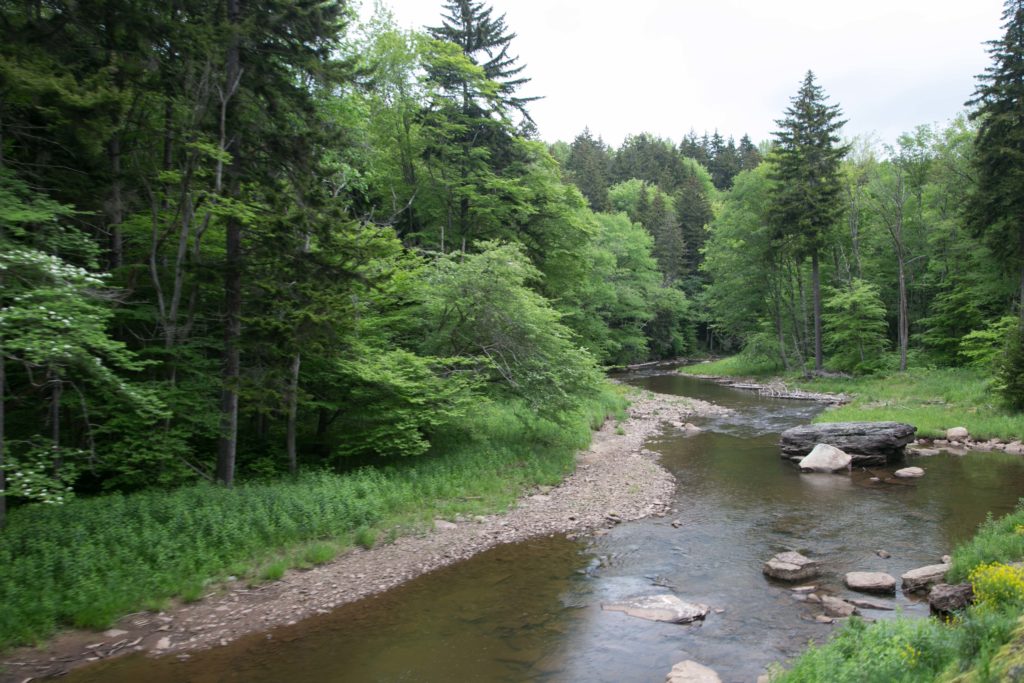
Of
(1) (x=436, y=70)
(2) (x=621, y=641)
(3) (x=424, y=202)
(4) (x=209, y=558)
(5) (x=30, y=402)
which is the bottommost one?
(2) (x=621, y=641)

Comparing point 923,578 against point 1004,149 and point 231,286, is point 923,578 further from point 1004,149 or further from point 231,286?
point 1004,149

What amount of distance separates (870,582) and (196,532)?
11.6m

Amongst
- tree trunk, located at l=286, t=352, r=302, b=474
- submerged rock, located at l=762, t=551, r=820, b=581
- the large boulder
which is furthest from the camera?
the large boulder

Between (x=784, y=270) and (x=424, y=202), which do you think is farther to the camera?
(x=784, y=270)

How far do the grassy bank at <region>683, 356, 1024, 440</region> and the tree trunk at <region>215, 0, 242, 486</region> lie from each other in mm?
22125

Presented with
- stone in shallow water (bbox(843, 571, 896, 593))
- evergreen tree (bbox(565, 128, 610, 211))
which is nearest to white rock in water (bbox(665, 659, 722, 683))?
stone in shallow water (bbox(843, 571, 896, 593))

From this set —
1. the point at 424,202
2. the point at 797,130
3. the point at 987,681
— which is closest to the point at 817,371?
the point at 797,130

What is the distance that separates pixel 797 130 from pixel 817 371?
15034 millimetres

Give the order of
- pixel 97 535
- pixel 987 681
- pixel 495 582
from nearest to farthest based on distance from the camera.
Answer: pixel 987 681, pixel 97 535, pixel 495 582

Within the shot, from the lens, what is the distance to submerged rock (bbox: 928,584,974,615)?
Result: 306 inches

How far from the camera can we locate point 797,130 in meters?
34.5

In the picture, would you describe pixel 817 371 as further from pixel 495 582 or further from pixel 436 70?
pixel 495 582

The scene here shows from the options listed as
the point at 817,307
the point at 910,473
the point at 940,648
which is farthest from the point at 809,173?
the point at 940,648

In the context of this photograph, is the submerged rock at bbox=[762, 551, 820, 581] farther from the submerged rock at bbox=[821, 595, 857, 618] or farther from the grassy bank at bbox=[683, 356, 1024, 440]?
the grassy bank at bbox=[683, 356, 1024, 440]
